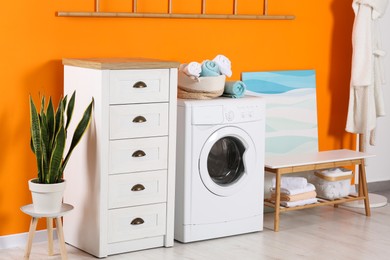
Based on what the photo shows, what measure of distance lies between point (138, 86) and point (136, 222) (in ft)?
2.29

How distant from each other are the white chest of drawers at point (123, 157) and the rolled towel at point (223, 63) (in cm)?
39

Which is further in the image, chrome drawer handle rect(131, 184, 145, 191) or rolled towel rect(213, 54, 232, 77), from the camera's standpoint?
rolled towel rect(213, 54, 232, 77)

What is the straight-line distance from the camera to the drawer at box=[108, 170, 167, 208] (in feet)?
13.1

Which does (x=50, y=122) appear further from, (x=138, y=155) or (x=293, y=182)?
(x=293, y=182)

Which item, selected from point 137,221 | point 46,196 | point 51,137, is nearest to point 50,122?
point 51,137

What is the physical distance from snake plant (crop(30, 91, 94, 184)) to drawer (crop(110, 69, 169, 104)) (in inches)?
5.8

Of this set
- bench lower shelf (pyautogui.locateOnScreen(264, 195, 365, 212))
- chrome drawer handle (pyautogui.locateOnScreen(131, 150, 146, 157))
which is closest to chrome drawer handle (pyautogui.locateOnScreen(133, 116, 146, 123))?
chrome drawer handle (pyautogui.locateOnScreen(131, 150, 146, 157))

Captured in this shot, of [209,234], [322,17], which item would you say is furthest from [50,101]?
[322,17]

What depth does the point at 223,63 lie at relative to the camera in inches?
173

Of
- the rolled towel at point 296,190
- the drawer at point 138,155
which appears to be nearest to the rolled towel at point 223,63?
the drawer at point 138,155

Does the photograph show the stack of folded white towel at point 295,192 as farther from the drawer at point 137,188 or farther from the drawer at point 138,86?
the drawer at point 138,86

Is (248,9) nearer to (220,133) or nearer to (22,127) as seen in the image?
(220,133)

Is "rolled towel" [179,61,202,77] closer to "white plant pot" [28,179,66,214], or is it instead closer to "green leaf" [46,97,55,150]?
"green leaf" [46,97,55,150]

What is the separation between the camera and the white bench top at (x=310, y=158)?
182 inches
